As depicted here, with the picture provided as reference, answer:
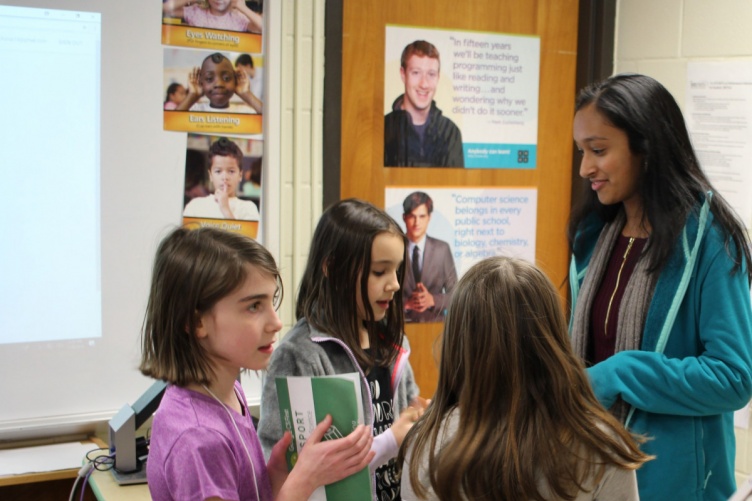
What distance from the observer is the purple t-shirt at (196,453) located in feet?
3.91

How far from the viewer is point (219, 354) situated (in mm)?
1339

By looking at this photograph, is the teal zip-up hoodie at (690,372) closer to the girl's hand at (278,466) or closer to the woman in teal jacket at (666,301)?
the woman in teal jacket at (666,301)

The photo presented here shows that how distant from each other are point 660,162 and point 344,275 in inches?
27.8

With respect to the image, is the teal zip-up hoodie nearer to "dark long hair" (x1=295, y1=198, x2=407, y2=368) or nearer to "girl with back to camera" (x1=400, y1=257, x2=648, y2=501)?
Answer: "girl with back to camera" (x1=400, y1=257, x2=648, y2=501)

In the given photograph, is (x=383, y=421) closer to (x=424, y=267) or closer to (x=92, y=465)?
(x=92, y=465)

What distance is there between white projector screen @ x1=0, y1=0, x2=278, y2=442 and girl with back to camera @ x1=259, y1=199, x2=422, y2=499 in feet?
2.59

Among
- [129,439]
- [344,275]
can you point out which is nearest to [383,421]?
[344,275]

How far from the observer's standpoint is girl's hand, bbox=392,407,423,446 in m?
1.56

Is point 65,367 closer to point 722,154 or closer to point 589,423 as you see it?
point 589,423

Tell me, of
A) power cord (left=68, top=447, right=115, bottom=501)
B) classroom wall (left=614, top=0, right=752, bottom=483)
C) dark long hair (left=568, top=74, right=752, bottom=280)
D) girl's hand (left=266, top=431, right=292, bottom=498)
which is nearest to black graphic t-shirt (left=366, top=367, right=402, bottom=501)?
girl's hand (left=266, top=431, right=292, bottom=498)

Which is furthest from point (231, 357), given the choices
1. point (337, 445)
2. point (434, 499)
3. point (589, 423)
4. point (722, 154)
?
point (722, 154)

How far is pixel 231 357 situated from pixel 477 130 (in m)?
1.82

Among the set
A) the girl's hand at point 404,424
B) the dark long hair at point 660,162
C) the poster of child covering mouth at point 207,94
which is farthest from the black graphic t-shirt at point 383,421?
the poster of child covering mouth at point 207,94

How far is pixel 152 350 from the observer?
4.41 feet
